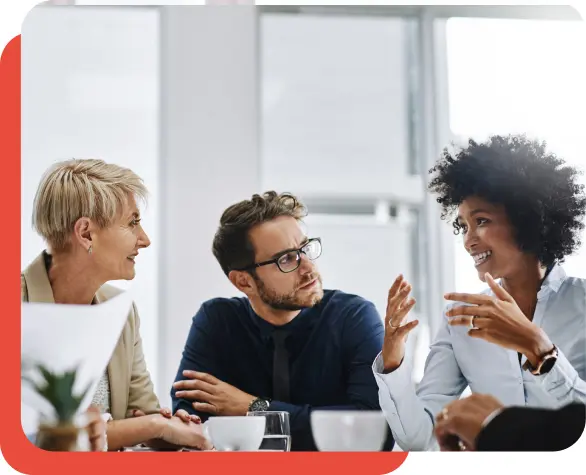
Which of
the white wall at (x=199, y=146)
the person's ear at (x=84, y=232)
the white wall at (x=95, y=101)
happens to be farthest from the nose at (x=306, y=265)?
the person's ear at (x=84, y=232)

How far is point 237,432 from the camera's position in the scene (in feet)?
4.01

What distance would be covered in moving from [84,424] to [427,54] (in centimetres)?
80

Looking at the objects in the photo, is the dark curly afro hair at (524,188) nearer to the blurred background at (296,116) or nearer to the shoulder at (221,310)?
the blurred background at (296,116)

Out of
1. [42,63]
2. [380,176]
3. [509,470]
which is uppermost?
[42,63]

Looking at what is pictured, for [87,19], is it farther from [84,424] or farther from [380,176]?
[84,424]

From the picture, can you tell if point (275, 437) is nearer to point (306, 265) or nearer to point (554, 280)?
point (306, 265)

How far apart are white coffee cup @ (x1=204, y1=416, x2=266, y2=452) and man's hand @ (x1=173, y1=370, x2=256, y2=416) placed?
28mm

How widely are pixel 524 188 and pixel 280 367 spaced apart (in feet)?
1.56

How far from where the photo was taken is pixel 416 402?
4.16 feet

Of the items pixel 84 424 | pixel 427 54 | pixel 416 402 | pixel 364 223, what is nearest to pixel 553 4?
pixel 427 54

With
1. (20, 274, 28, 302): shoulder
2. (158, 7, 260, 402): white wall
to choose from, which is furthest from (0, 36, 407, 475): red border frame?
(158, 7, 260, 402): white wall

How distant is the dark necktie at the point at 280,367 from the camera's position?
1.26m

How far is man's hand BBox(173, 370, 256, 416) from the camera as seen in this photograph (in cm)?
126

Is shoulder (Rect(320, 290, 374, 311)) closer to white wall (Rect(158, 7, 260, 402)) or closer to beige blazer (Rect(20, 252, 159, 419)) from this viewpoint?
white wall (Rect(158, 7, 260, 402))
